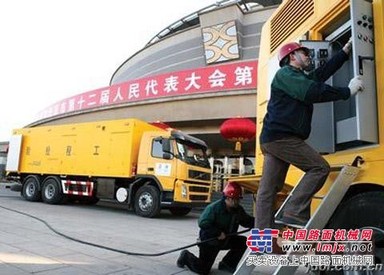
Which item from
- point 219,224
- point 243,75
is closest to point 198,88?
point 243,75

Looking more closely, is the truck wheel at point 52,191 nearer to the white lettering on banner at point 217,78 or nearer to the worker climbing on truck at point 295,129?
the white lettering on banner at point 217,78

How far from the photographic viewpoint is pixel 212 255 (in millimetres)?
4875

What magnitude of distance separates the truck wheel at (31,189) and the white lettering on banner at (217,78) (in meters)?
7.49

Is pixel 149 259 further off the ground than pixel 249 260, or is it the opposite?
pixel 249 260

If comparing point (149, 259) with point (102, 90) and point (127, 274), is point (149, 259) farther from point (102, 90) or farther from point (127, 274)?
point (102, 90)

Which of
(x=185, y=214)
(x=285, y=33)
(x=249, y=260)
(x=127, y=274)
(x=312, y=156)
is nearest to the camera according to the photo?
(x=312, y=156)

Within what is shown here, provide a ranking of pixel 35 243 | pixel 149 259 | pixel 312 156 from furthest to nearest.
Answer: pixel 35 243, pixel 149 259, pixel 312 156

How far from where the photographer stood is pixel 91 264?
16.8 feet

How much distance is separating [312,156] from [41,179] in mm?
13529

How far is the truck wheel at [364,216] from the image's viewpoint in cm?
250

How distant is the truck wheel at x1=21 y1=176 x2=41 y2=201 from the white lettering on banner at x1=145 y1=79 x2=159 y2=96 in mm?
5814

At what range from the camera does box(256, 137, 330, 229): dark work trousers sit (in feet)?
9.36

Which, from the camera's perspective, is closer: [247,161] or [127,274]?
[127,274]

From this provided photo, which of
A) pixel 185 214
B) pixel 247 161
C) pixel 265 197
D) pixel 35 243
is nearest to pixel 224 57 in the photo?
pixel 247 161
